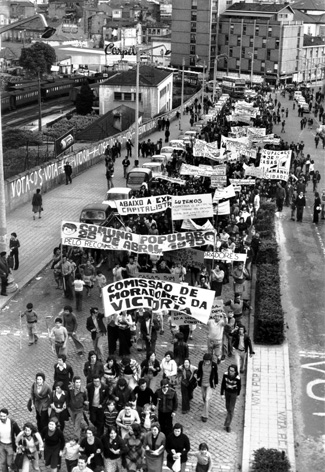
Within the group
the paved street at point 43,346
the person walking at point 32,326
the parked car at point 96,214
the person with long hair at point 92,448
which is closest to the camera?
the person with long hair at point 92,448

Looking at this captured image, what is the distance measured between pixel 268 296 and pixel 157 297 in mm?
4756

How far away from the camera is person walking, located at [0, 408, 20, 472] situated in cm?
1299

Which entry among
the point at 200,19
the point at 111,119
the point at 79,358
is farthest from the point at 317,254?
the point at 200,19

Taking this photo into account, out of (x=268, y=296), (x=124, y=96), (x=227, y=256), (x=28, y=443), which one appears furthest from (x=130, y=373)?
(x=124, y=96)

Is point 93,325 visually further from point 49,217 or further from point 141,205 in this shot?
point 49,217

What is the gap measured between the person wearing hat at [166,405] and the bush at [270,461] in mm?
1617

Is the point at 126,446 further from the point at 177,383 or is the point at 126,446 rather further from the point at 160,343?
the point at 160,343

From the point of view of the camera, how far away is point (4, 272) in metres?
22.1

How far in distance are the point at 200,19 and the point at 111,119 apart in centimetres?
8580

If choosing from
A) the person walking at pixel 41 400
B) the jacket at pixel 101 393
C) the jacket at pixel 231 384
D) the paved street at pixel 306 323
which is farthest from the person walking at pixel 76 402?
the paved street at pixel 306 323

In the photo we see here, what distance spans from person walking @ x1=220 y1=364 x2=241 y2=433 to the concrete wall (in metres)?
18.2

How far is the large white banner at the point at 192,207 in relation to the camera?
2402cm

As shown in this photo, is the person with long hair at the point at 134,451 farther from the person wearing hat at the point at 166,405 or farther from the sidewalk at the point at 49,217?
the sidewalk at the point at 49,217

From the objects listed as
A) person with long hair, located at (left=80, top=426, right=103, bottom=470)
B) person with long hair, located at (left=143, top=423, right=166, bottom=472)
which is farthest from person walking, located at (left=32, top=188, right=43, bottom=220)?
person with long hair, located at (left=143, top=423, right=166, bottom=472)
